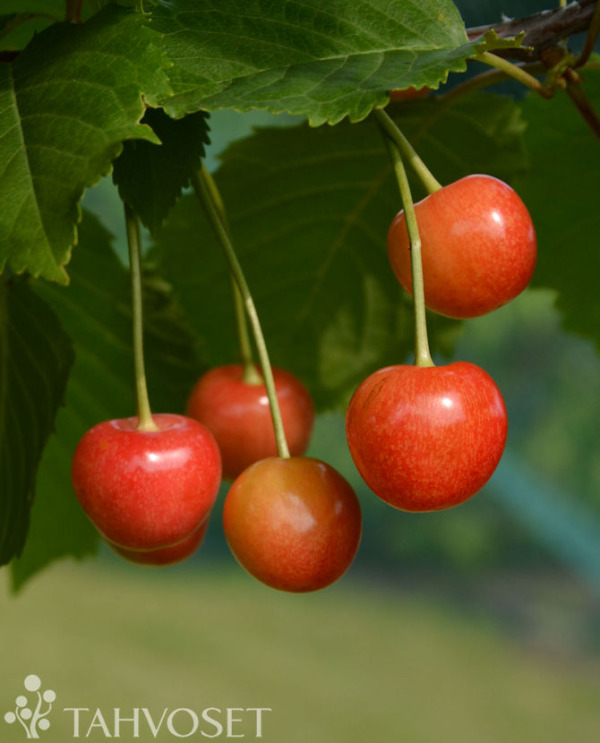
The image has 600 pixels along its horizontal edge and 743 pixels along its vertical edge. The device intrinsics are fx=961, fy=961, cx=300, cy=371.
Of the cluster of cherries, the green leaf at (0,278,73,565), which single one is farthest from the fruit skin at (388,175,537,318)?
the green leaf at (0,278,73,565)

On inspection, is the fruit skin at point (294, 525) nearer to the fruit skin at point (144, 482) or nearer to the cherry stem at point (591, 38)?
the fruit skin at point (144, 482)

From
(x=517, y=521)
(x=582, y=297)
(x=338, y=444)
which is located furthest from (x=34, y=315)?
(x=517, y=521)

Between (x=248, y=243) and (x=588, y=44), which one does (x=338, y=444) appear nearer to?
(x=248, y=243)

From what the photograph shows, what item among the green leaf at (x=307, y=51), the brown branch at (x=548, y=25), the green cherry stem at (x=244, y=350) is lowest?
the green cherry stem at (x=244, y=350)

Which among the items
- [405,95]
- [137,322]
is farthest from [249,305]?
[405,95]

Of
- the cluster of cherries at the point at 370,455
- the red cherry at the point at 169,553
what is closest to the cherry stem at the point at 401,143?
the cluster of cherries at the point at 370,455

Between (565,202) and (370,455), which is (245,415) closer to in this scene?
(370,455)
